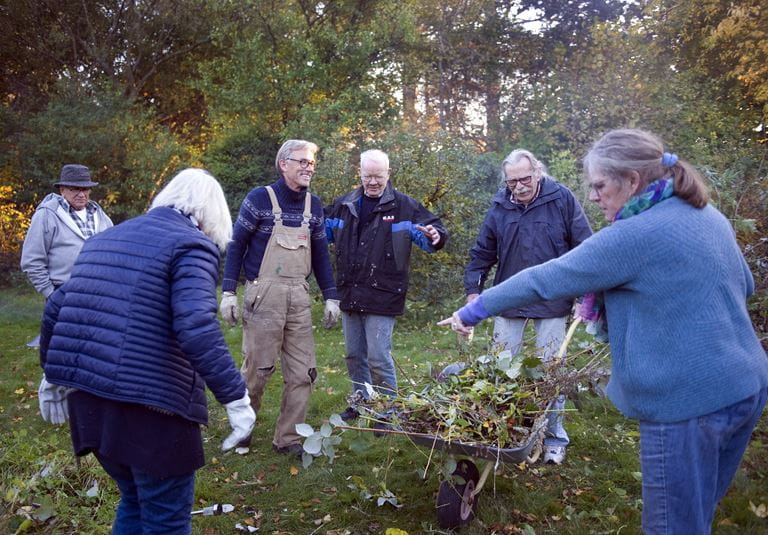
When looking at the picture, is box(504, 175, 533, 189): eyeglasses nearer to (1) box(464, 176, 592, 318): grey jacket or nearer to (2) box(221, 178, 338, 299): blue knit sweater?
(1) box(464, 176, 592, 318): grey jacket

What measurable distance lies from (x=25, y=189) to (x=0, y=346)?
6.23 meters

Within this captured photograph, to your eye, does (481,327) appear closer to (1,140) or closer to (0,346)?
(0,346)

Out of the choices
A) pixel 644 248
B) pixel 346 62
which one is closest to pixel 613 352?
pixel 644 248

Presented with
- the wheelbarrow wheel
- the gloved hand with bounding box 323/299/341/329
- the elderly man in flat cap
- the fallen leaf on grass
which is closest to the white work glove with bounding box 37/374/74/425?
the fallen leaf on grass

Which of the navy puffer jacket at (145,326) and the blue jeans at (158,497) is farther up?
the navy puffer jacket at (145,326)

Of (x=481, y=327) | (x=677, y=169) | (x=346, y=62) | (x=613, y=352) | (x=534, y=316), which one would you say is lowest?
(x=481, y=327)

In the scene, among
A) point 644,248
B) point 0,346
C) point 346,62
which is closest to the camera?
point 644,248

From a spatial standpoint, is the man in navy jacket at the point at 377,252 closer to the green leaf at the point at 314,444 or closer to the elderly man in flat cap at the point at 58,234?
the green leaf at the point at 314,444

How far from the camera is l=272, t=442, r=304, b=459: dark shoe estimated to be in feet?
15.0

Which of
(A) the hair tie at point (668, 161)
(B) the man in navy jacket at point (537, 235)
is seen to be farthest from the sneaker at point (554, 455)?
(A) the hair tie at point (668, 161)

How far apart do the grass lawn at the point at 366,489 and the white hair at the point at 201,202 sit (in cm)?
117

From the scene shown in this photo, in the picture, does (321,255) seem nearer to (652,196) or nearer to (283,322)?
(283,322)

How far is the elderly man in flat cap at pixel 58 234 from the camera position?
5.05m

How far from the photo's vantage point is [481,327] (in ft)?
29.6
